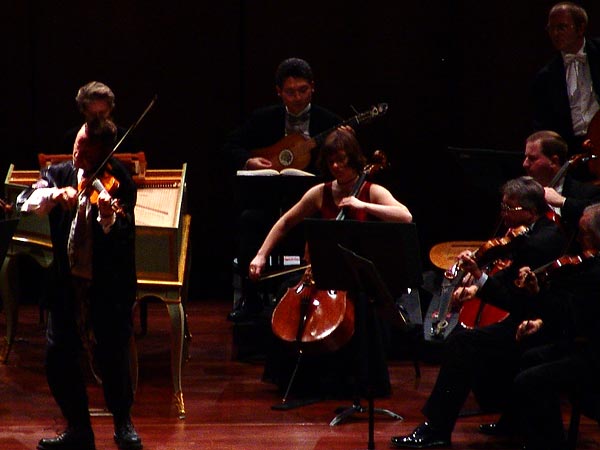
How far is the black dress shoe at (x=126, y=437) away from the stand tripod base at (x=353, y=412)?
93cm

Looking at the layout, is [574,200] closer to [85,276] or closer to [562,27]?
[562,27]

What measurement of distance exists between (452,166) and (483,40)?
851 mm

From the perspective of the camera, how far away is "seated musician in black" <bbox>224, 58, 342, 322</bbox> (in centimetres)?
677

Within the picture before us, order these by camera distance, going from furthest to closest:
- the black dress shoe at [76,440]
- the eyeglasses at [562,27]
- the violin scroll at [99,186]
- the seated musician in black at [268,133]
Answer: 1. the seated musician in black at [268,133]
2. the eyeglasses at [562,27]
3. the black dress shoe at [76,440]
4. the violin scroll at [99,186]

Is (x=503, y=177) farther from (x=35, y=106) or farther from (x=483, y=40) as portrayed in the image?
(x=35, y=106)

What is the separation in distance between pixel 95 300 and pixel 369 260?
1138 millimetres

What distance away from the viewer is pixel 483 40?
8031 mm

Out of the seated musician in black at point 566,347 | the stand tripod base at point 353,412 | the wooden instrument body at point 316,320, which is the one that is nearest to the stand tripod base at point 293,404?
the stand tripod base at point 353,412

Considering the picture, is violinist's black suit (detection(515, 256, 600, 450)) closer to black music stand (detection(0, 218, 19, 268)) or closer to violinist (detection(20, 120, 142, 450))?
violinist (detection(20, 120, 142, 450))

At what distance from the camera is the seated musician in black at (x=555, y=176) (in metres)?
5.78

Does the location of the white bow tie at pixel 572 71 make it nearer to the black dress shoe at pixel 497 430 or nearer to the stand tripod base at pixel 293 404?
the black dress shoe at pixel 497 430

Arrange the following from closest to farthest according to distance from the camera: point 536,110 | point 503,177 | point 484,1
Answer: point 503,177, point 536,110, point 484,1

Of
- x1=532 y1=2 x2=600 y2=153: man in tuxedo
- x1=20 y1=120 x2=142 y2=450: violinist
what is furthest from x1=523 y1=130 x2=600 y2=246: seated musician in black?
x1=20 y1=120 x2=142 y2=450: violinist

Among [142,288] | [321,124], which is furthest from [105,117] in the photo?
[321,124]
